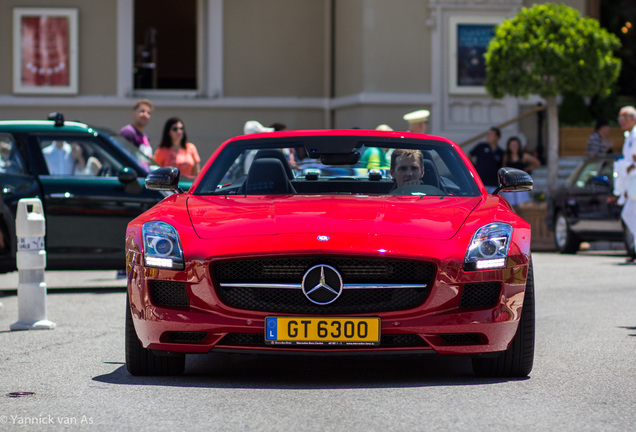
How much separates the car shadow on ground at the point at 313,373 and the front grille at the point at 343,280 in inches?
16.8

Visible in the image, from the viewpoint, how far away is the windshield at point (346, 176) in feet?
24.4

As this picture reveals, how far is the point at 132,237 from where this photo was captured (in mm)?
6590

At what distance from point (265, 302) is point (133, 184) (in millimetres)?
6288

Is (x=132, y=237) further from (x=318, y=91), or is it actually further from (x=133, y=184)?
(x=318, y=91)

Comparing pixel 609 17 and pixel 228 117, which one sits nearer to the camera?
pixel 228 117

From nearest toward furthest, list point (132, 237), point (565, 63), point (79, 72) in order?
1. point (132, 237)
2. point (565, 63)
3. point (79, 72)

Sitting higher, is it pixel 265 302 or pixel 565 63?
pixel 565 63

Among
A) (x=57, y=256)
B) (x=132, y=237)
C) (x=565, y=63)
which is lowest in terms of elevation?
(x=57, y=256)

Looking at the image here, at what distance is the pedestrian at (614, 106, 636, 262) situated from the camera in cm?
1478

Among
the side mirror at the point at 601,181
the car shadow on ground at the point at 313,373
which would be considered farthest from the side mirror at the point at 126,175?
the side mirror at the point at 601,181

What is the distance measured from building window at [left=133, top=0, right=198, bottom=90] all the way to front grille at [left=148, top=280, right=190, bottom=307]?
1966cm

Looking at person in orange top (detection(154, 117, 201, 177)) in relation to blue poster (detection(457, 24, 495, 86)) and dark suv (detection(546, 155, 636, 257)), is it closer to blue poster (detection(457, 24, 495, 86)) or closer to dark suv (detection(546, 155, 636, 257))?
dark suv (detection(546, 155, 636, 257))

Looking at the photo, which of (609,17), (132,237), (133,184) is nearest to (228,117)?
(609,17)

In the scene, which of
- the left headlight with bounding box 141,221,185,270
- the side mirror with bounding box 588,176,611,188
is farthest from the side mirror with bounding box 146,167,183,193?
the side mirror with bounding box 588,176,611,188
